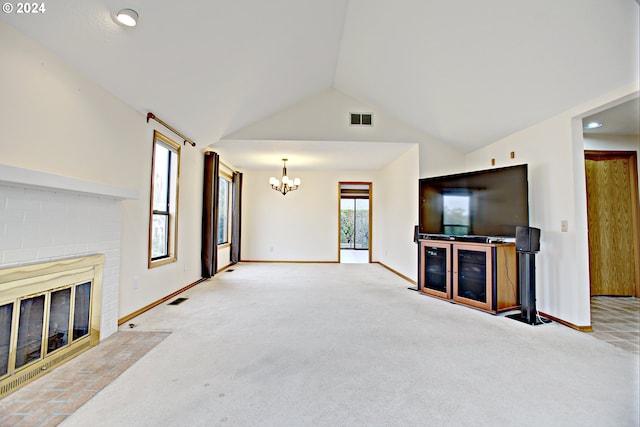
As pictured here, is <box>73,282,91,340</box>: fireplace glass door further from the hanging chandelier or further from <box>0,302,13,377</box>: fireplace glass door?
the hanging chandelier

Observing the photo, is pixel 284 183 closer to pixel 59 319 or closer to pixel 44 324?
pixel 59 319

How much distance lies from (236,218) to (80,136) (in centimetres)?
450

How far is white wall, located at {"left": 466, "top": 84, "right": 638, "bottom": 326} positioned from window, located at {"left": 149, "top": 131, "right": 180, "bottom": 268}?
4547 mm

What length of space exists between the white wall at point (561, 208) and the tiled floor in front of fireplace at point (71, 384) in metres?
4.00

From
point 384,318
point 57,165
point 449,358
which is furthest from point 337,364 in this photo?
point 57,165

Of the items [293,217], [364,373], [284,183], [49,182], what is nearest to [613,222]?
[364,373]

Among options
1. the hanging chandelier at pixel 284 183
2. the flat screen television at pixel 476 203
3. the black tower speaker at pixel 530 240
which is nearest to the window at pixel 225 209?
the hanging chandelier at pixel 284 183

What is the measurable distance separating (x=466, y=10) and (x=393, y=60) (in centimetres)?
108

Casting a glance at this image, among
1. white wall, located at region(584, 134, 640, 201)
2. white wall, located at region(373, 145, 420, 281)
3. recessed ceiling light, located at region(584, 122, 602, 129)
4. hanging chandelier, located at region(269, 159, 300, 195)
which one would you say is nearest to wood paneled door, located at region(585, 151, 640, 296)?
white wall, located at region(584, 134, 640, 201)

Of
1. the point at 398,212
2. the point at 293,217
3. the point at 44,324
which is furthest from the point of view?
the point at 293,217

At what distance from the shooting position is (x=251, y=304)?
11.6ft

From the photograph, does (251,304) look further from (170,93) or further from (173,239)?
(170,93)

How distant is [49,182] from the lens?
1754mm

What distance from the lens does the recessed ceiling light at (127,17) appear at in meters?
1.86
